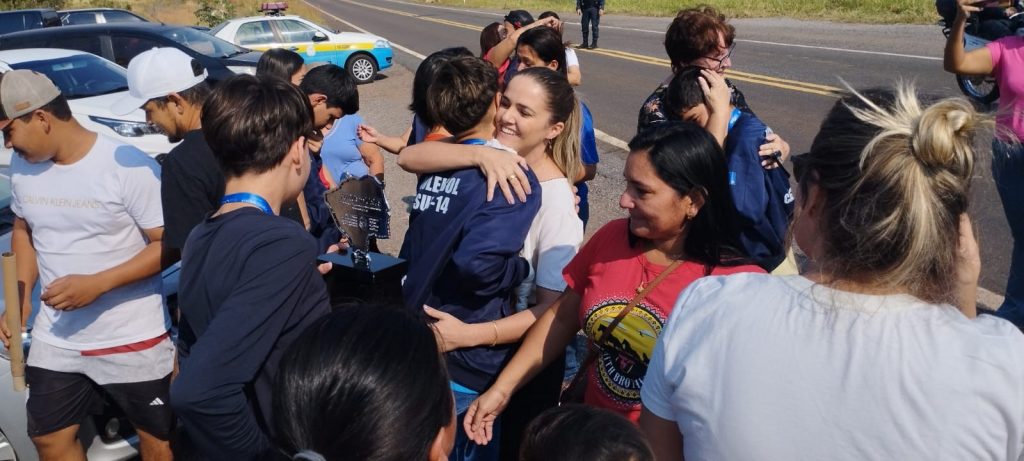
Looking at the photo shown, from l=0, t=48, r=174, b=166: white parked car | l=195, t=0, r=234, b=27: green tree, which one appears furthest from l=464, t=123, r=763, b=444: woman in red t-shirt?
l=195, t=0, r=234, b=27: green tree

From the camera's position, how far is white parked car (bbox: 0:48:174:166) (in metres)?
9.20

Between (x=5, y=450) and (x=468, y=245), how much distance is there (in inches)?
103

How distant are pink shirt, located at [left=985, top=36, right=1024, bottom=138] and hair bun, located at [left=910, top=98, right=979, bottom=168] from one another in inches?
119

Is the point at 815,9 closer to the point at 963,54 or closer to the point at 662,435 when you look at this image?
the point at 963,54

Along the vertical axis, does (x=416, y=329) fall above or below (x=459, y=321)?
above

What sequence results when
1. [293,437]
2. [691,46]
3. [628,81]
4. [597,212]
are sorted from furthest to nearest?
[628,81], [597,212], [691,46], [293,437]

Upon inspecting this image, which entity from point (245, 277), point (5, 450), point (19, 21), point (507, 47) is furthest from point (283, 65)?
point (19, 21)

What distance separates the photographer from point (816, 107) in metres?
11.1

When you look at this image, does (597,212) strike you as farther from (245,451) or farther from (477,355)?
(245,451)

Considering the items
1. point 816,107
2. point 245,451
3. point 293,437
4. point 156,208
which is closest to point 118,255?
point 156,208

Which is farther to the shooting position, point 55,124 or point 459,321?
point 55,124

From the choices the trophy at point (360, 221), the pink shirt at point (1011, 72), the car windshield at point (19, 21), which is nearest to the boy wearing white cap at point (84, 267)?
the trophy at point (360, 221)

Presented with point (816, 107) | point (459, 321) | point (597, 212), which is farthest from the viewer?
point (816, 107)

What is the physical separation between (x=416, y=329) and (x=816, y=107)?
1069 cm
